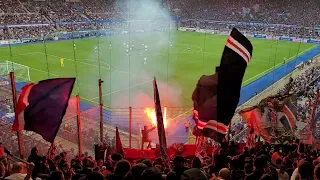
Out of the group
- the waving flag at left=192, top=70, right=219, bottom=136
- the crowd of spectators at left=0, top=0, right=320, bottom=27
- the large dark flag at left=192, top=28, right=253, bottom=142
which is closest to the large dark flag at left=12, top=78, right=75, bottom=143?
the waving flag at left=192, top=70, right=219, bottom=136

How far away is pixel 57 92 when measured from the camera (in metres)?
6.62

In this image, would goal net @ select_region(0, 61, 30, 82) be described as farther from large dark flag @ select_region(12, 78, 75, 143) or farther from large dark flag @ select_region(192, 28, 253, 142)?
large dark flag @ select_region(192, 28, 253, 142)

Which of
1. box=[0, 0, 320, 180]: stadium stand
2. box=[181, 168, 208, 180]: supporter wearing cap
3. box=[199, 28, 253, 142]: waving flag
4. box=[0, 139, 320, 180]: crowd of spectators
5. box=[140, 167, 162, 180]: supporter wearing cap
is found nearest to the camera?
box=[181, 168, 208, 180]: supporter wearing cap

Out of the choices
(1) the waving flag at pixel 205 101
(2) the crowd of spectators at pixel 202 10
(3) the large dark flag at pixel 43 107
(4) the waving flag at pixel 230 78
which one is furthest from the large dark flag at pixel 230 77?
(2) the crowd of spectators at pixel 202 10

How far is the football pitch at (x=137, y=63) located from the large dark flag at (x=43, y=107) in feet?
34.7

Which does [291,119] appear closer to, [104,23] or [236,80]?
[236,80]

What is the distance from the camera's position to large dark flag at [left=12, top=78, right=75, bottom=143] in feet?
21.0

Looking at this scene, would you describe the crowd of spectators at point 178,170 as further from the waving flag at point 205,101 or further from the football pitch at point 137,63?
the football pitch at point 137,63

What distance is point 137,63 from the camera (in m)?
29.9

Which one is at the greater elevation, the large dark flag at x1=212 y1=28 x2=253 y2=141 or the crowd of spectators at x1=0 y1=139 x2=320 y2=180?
the large dark flag at x1=212 y1=28 x2=253 y2=141

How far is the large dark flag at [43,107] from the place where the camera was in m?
6.40

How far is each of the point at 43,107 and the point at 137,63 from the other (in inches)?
925

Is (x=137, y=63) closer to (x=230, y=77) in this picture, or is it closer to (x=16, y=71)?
(x=16, y=71)

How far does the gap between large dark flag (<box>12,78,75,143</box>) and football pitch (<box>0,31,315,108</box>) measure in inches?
416
